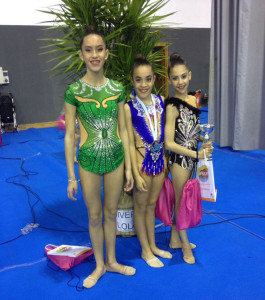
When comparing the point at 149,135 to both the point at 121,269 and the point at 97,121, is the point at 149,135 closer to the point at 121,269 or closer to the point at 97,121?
the point at 97,121

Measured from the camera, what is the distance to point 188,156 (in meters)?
2.00

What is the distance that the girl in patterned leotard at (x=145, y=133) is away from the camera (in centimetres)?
190

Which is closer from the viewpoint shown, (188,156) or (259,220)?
(188,156)

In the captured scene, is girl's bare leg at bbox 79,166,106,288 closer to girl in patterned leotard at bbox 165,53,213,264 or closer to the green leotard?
the green leotard

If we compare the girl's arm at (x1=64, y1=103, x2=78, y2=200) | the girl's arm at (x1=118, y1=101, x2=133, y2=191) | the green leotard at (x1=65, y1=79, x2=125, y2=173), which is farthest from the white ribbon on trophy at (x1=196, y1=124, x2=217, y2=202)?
the girl's arm at (x1=64, y1=103, x2=78, y2=200)

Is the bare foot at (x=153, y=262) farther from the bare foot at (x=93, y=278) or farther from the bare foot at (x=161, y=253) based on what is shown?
the bare foot at (x=93, y=278)

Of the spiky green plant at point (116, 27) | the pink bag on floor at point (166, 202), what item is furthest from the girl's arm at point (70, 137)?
the spiky green plant at point (116, 27)

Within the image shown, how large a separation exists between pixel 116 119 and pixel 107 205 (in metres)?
0.55

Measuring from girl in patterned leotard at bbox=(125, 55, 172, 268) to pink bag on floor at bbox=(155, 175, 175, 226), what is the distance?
0.33 feet

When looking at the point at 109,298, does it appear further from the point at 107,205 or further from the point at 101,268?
the point at 107,205

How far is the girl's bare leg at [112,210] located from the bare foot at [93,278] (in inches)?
2.5

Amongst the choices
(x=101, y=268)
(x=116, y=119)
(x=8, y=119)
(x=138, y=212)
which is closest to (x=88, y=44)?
(x=116, y=119)

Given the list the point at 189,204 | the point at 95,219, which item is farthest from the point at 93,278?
the point at 189,204

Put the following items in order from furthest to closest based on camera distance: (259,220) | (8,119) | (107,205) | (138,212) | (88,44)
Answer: (8,119), (259,220), (138,212), (107,205), (88,44)
